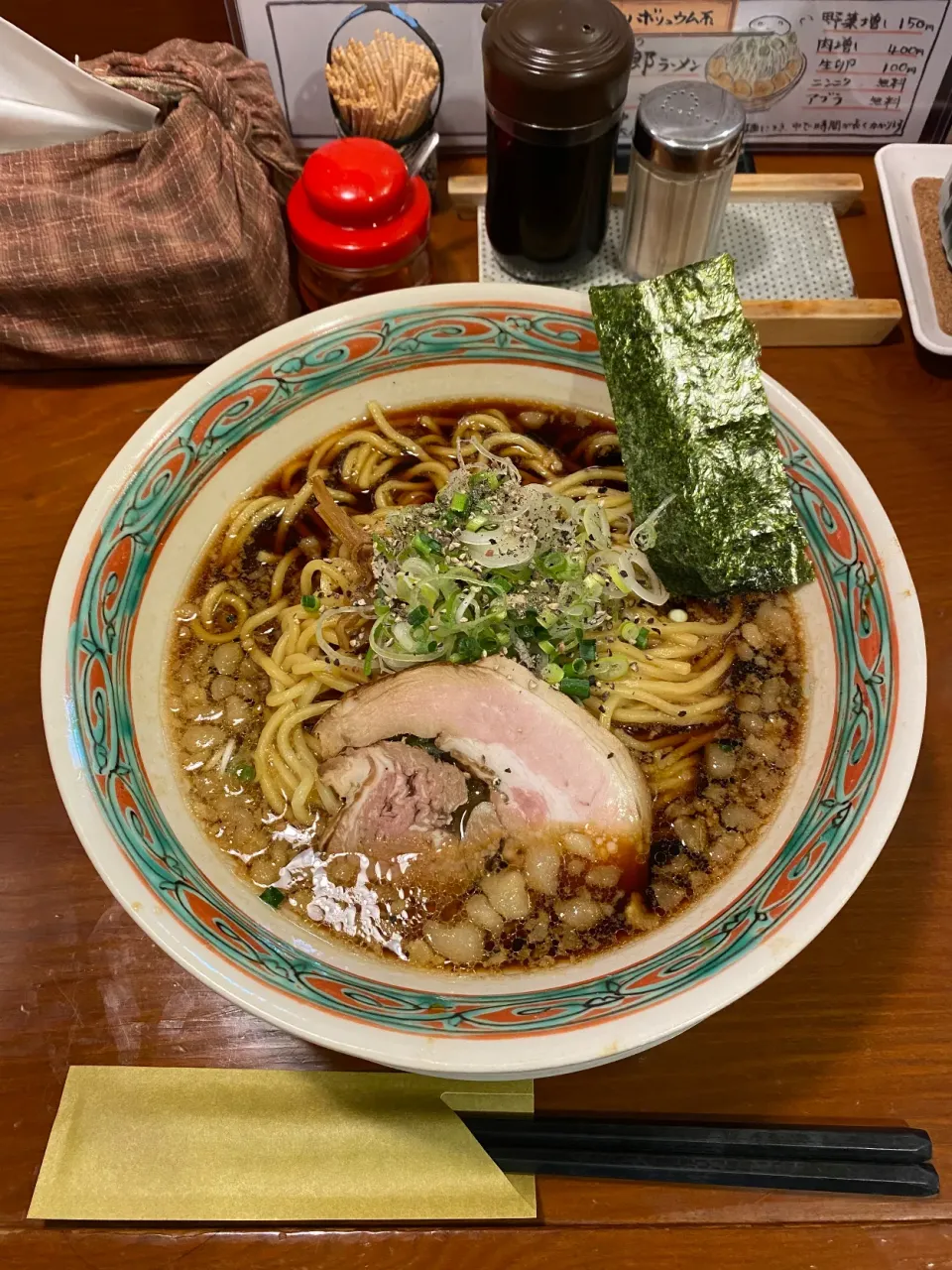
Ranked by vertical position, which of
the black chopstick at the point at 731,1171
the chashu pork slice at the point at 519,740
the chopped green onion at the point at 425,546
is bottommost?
the black chopstick at the point at 731,1171

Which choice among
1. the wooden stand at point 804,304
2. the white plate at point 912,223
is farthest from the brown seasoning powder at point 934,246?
the wooden stand at point 804,304

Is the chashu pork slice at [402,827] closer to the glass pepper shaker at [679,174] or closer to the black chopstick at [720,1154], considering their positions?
the black chopstick at [720,1154]

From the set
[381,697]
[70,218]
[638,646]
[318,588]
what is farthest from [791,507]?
[70,218]

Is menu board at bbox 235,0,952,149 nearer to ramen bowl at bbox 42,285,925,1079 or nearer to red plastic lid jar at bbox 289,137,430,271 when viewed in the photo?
red plastic lid jar at bbox 289,137,430,271

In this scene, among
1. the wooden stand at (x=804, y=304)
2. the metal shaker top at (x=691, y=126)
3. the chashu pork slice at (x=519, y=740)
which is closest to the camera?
the chashu pork slice at (x=519, y=740)

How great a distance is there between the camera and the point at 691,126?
1.87 m

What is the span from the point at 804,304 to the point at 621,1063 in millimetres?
1723

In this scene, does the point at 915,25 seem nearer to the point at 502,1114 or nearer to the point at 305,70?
the point at 305,70

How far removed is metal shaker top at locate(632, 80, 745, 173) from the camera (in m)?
1.86

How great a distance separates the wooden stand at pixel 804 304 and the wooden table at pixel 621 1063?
1.78ft

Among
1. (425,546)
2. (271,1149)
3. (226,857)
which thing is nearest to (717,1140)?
(271,1149)

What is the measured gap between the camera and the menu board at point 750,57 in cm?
212

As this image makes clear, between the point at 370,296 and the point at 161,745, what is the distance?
3.20 ft

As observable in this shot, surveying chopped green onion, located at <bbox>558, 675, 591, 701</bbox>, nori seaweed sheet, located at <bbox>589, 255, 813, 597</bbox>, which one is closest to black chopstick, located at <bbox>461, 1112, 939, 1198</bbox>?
chopped green onion, located at <bbox>558, 675, 591, 701</bbox>
